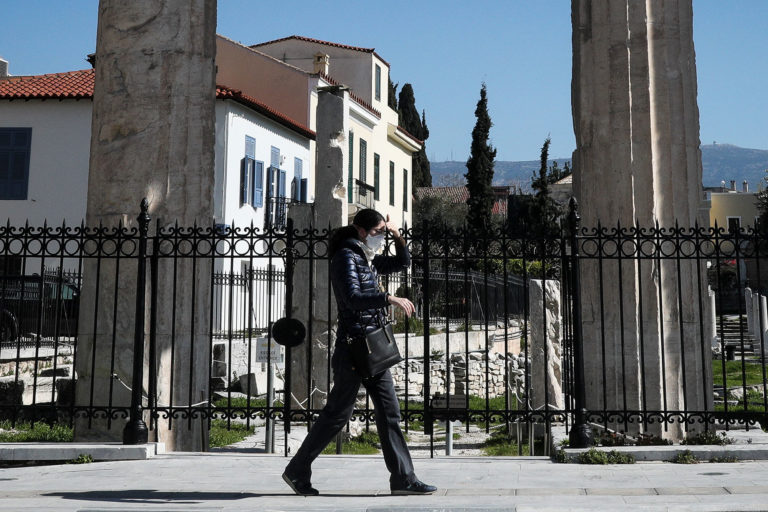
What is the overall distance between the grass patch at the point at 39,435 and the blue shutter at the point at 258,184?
16.9 meters

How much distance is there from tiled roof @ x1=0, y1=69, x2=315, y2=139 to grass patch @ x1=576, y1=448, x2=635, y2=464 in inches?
756

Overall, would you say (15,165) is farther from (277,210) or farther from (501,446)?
(501,446)

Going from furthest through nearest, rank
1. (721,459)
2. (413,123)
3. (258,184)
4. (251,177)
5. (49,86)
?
1. (413,123)
2. (258,184)
3. (251,177)
4. (49,86)
5. (721,459)

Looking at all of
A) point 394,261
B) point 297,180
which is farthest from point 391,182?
point 394,261

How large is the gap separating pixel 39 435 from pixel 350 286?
5276 millimetres

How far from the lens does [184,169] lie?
351 inches

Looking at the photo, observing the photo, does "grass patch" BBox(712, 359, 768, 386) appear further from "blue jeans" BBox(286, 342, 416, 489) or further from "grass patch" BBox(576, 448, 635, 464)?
"blue jeans" BBox(286, 342, 416, 489)

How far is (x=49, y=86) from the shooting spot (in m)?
26.0

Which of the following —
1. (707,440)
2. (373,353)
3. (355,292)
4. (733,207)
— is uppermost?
(733,207)

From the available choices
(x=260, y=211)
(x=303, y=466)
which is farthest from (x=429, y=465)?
(x=260, y=211)

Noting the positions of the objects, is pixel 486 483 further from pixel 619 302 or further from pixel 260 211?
pixel 260 211

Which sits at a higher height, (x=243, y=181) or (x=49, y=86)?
(x=49, y=86)

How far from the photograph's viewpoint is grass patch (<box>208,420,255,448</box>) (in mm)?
10293

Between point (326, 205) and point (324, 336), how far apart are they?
1704 mm
